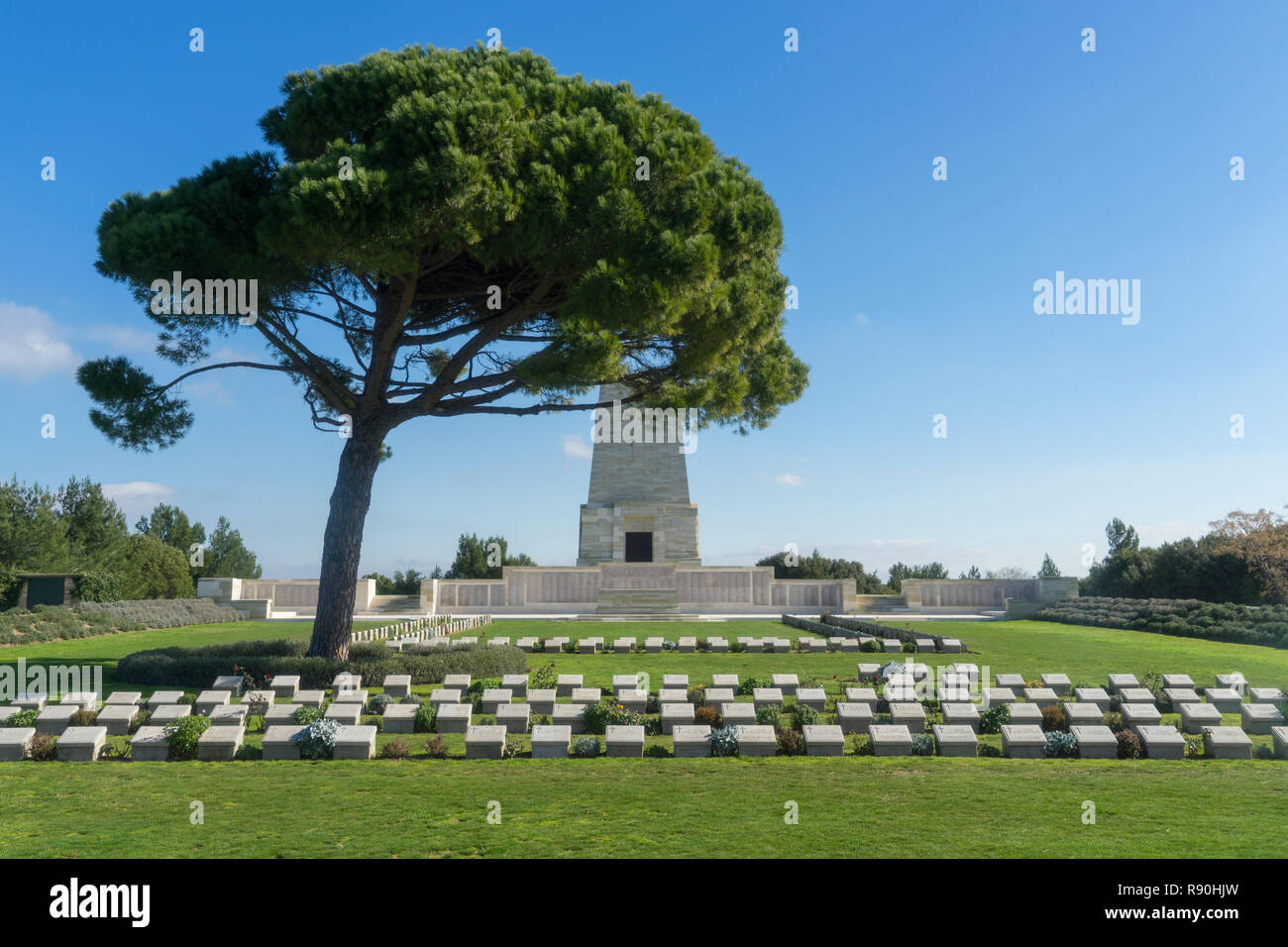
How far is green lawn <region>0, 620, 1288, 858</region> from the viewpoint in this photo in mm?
5527

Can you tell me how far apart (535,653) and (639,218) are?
9469 mm

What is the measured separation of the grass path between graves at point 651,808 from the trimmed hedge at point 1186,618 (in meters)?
14.6

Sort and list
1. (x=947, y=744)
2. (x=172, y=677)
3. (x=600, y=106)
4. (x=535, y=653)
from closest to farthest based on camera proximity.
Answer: (x=947, y=744)
(x=172, y=677)
(x=600, y=106)
(x=535, y=653)

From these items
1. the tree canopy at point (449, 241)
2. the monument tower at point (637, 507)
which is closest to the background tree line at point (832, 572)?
the monument tower at point (637, 507)

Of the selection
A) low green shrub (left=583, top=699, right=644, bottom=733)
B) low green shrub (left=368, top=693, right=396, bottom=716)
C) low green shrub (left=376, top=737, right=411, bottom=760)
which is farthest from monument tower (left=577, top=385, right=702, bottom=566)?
low green shrub (left=376, top=737, right=411, bottom=760)

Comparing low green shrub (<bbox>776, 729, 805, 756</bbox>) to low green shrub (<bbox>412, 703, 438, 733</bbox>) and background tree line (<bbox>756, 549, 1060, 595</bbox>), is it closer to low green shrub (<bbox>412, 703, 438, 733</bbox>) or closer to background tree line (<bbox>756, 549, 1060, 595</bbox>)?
low green shrub (<bbox>412, 703, 438, 733</bbox>)

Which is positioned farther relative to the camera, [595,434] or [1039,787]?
[595,434]

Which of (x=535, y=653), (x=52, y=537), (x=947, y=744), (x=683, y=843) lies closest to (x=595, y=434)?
(x=535, y=653)

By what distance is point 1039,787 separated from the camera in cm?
707

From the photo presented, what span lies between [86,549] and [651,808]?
39.4 meters

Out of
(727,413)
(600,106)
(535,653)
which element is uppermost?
(600,106)

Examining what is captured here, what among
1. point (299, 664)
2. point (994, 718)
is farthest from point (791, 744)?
point (299, 664)

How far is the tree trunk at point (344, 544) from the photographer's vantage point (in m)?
14.3

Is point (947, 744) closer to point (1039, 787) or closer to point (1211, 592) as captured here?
point (1039, 787)
